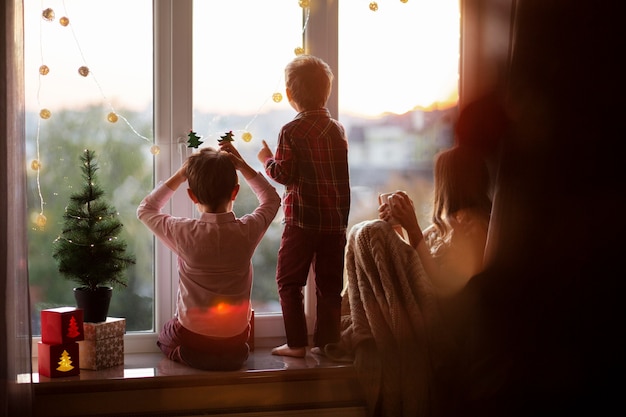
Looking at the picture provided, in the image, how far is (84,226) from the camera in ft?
7.10

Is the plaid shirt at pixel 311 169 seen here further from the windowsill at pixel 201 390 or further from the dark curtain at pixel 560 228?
the dark curtain at pixel 560 228

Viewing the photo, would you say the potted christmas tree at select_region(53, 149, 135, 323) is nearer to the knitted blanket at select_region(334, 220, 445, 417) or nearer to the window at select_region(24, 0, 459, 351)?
the window at select_region(24, 0, 459, 351)

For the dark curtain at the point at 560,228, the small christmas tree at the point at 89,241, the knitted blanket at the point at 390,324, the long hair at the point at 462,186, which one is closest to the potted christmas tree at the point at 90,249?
the small christmas tree at the point at 89,241

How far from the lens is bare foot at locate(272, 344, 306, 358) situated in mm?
2303

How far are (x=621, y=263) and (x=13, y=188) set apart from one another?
1.44m

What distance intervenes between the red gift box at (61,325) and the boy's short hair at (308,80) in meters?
0.92

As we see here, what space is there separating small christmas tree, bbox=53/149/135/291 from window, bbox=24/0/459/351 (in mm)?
104

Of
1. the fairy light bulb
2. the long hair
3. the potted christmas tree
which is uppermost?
the fairy light bulb

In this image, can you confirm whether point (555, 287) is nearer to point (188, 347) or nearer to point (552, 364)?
point (552, 364)

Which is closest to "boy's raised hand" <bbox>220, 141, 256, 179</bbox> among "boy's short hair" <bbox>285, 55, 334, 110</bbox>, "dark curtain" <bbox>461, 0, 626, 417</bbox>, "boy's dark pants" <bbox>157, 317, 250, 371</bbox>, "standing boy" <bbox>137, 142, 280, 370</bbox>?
"standing boy" <bbox>137, 142, 280, 370</bbox>

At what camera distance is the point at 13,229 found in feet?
6.13

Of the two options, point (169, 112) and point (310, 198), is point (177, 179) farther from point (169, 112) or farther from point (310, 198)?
point (310, 198)

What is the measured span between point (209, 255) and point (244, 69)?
0.64m

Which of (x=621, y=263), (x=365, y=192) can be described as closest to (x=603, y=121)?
(x=621, y=263)
